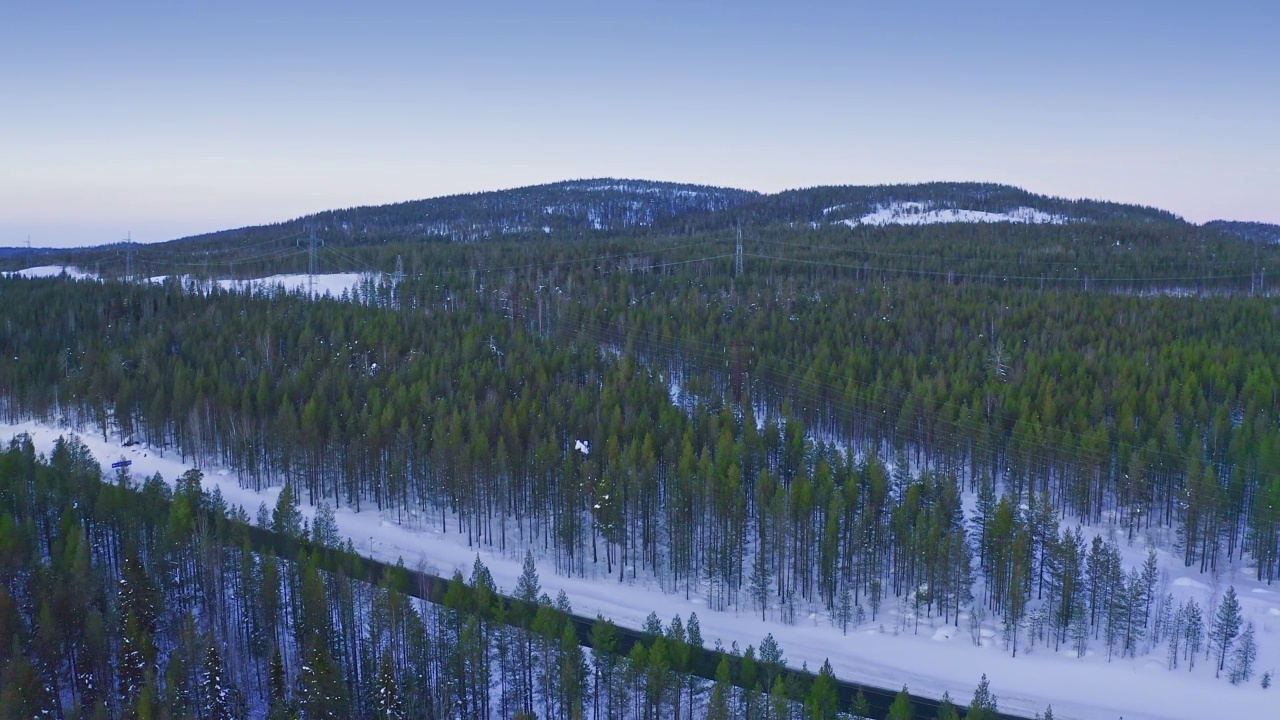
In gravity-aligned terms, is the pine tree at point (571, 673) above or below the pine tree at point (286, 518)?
below

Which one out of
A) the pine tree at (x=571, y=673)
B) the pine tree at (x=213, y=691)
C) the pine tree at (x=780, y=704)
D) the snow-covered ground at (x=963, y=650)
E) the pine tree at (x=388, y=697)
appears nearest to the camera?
the pine tree at (x=780, y=704)

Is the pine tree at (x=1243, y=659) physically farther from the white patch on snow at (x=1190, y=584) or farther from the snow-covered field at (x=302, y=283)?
the snow-covered field at (x=302, y=283)

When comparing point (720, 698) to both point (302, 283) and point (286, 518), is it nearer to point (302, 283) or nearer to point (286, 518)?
point (286, 518)

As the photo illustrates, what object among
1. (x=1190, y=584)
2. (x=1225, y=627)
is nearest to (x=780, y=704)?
(x=1225, y=627)

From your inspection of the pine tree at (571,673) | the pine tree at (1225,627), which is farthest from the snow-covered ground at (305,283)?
the pine tree at (1225,627)

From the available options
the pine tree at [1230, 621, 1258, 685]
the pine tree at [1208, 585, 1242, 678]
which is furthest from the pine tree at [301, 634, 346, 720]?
the pine tree at [1230, 621, 1258, 685]

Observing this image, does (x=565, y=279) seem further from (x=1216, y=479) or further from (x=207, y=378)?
(x=1216, y=479)
